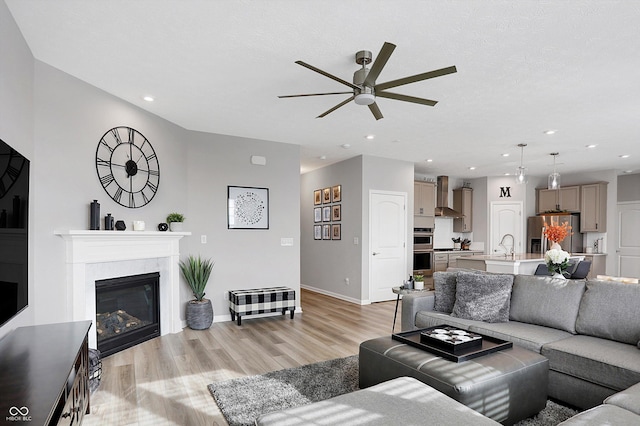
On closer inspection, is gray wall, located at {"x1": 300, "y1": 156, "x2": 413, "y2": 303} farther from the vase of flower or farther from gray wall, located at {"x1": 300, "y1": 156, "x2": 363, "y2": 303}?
the vase of flower

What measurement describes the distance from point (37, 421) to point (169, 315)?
325cm

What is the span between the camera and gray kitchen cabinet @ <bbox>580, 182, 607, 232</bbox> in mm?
7867

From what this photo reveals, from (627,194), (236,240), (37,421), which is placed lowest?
(37,421)

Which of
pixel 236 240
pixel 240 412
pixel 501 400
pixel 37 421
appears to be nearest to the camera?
pixel 37 421

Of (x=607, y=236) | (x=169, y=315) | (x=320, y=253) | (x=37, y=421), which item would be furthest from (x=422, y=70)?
(x=607, y=236)

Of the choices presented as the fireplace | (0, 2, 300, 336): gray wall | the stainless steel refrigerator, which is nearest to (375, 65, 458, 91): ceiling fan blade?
(0, 2, 300, 336): gray wall

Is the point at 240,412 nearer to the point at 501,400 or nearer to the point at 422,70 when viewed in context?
the point at 501,400

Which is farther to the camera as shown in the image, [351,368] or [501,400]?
[351,368]

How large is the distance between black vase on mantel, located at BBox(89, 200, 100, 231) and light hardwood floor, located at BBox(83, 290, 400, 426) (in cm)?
129

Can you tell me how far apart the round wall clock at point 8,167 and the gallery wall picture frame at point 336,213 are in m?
5.24

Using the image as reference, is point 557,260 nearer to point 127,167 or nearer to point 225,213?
point 225,213

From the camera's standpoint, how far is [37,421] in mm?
1282

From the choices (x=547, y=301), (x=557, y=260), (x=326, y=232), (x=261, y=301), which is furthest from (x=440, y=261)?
(x=547, y=301)

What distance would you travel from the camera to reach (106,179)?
368cm
